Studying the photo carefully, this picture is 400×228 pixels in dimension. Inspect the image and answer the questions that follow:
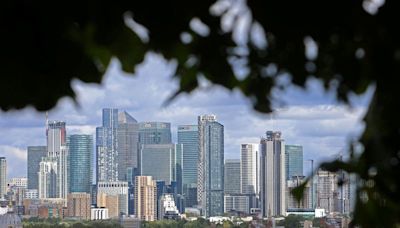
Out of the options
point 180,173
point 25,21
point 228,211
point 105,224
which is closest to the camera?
point 25,21

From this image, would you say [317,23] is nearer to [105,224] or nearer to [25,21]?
[25,21]

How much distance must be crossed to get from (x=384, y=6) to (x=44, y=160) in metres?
71.8

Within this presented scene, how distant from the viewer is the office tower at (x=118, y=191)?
6456cm

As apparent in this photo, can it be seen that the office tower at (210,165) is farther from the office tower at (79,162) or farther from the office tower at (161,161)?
the office tower at (79,162)

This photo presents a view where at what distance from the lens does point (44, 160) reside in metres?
72.2

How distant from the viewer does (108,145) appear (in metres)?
75.9

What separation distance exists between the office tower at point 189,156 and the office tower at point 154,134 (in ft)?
5.36

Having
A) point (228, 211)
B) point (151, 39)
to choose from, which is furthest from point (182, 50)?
point (228, 211)

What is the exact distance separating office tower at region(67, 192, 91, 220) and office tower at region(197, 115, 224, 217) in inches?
284

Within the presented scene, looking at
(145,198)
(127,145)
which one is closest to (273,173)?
(145,198)

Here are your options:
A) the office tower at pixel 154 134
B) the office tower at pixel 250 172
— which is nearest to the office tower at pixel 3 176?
the office tower at pixel 154 134

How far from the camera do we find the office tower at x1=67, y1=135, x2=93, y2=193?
240 feet

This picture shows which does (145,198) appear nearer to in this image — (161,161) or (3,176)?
(3,176)

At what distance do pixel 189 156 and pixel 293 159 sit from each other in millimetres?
12315
